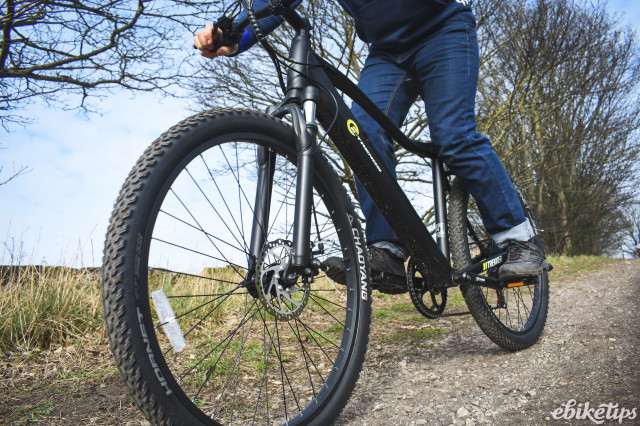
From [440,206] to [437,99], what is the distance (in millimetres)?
595

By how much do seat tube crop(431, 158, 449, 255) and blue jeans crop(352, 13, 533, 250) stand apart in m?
0.10

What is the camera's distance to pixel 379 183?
2.07 metres

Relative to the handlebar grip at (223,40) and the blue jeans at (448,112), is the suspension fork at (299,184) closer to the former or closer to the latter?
the handlebar grip at (223,40)

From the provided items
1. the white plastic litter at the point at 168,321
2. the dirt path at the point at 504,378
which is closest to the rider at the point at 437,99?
the dirt path at the point at 504,378

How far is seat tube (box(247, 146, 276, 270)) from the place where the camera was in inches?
63.7

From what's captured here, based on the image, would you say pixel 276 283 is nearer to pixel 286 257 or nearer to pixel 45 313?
pixel 286 257

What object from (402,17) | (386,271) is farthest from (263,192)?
(402,17)

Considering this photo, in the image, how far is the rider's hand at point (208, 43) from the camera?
1.72 m

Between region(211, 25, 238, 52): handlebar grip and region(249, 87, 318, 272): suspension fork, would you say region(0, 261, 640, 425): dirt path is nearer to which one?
region(249, 87, 318, 272): suspension fork

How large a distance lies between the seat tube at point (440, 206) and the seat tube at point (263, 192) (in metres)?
1.25

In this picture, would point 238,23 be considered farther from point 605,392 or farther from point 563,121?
point 563,121

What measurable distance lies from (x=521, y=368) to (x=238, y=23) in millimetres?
2002

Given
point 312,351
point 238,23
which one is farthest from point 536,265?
point 238,23

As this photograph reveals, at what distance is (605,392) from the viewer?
69.9 inches
